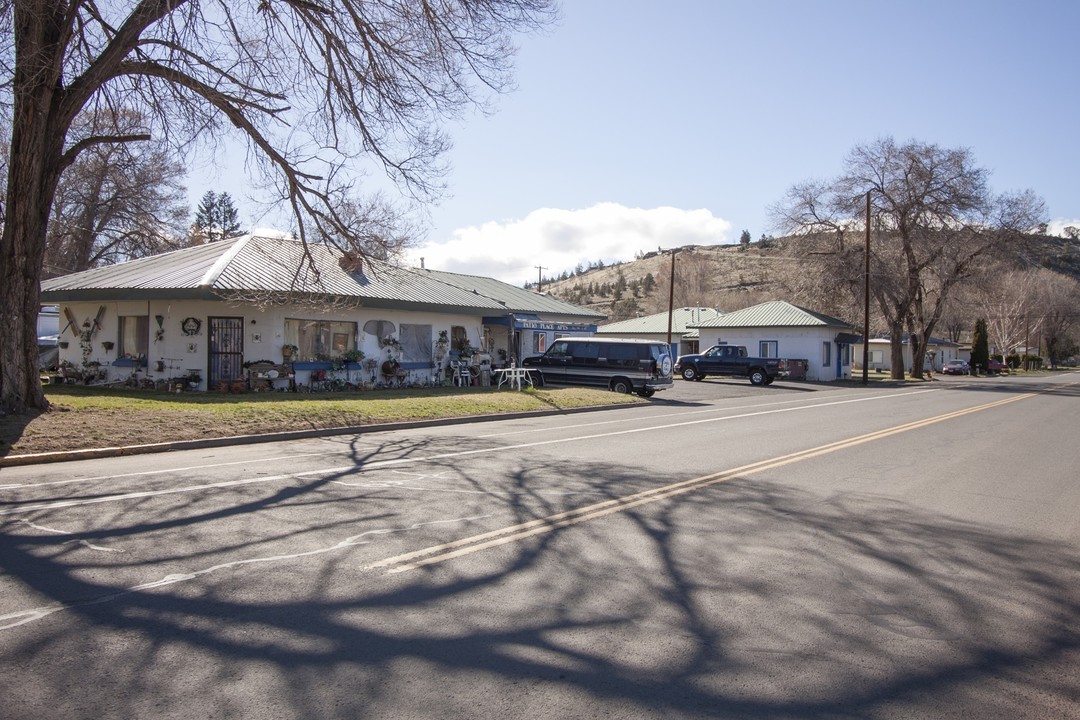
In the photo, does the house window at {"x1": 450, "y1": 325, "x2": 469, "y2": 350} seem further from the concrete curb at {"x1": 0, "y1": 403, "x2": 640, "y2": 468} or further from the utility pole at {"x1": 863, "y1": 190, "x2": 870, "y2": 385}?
the utility pole at {"x1": 863, "y1": 190, "x2": 870, "y2": 385}

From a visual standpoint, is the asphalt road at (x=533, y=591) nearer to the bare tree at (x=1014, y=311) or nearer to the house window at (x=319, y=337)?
the house window at (x=319, y=337)

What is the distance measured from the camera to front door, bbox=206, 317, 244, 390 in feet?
72.3

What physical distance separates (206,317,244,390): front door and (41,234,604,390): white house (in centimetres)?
3

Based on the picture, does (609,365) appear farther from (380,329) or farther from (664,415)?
(380,329)

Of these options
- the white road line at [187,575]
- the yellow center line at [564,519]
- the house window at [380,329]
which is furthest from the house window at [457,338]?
the white road line at [187,575]

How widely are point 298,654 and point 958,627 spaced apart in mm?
4188

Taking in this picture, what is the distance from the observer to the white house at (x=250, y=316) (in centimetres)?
2145

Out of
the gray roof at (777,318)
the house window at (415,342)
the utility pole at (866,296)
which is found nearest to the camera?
the house window at (415,342)

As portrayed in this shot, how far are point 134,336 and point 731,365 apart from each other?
91.2 feet

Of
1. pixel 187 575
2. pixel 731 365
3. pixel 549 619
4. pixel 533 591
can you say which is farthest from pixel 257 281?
pixel 731 365

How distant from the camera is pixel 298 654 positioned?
171 inches

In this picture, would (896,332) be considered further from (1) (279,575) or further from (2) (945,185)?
(1) (279,575)

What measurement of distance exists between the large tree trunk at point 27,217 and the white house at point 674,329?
42772 mm

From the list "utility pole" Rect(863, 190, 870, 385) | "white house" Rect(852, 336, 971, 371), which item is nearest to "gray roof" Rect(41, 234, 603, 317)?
"utility pole" Rect(863, 190, 870, 385)
